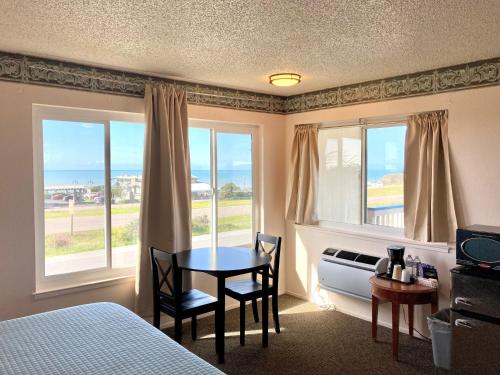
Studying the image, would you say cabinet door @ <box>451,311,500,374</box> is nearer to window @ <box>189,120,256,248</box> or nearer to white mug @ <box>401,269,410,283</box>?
white mug @ <box>401,269,410,283</box>

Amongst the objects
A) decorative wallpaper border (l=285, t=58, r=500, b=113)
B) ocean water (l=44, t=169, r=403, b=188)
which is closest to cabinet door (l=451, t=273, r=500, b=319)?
ocean water (l=44, t=169, r=403, b=188)

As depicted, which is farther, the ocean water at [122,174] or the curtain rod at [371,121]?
the curtain rod at [371,121]

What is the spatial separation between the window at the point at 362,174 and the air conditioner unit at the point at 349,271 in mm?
390

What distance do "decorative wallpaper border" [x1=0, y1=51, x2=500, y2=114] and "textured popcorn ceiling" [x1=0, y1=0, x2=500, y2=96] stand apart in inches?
3.9

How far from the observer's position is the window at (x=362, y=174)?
3.78 m

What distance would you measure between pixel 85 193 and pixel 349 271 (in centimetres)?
261

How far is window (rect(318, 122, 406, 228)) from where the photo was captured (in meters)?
3.78

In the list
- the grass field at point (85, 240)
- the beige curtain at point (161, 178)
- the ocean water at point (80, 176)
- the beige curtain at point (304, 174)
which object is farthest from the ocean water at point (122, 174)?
the beige curtain at point (304, 174)

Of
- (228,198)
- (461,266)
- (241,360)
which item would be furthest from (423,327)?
(228,198)

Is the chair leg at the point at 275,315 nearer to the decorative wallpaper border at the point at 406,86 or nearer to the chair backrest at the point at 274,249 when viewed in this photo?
the chair backrest at the point at 274,249

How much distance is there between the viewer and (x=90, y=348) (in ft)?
5.62

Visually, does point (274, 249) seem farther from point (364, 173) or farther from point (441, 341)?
point (441, 341)

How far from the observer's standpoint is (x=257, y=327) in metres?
3.74

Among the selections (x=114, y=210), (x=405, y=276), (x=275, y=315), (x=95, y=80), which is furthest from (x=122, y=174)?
(x=405, y=276)
